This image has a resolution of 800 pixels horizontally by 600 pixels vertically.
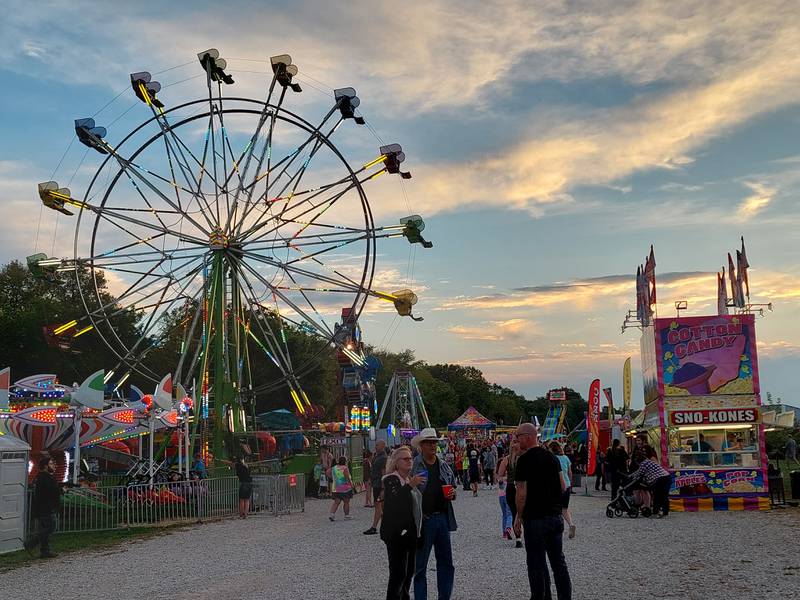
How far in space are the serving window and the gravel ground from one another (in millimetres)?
1698

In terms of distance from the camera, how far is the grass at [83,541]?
12.9m

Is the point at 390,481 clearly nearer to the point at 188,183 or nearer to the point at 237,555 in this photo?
the point at 237,555

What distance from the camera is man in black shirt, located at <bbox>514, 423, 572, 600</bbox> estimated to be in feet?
23.4

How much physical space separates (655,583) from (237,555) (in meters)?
6.55

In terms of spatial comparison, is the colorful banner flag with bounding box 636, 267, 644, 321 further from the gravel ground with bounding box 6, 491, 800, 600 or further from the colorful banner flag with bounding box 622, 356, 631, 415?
the gravel ground with bounding box 6, 491, 800, 600

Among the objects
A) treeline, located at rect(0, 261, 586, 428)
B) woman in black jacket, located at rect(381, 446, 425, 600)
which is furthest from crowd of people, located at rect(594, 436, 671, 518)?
treeline, located at rect(0, 261, 586, 428)

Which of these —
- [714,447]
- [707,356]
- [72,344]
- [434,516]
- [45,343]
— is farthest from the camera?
[45,343]

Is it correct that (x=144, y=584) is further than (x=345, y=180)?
No

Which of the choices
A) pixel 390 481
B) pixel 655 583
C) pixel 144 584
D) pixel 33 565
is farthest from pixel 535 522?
pixel 33 565

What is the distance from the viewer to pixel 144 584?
10.3 metres

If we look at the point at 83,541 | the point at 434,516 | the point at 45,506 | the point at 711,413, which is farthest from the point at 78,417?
the point at 434,516

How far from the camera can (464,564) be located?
35.6 ft

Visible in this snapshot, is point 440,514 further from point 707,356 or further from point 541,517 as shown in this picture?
point 707,356

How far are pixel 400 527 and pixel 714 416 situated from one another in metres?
13.5
